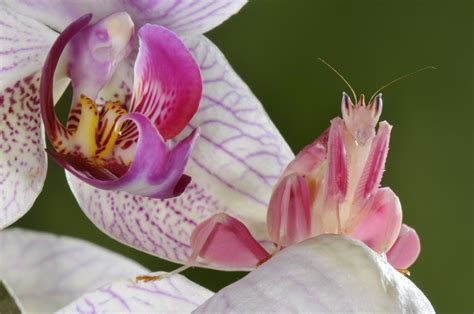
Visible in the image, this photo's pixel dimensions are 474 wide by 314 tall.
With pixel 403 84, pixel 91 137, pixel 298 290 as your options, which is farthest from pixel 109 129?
pixel 403 84

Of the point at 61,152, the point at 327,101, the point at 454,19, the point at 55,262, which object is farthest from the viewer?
the point at 454,19

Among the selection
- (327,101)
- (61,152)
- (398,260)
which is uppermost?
(61,152)

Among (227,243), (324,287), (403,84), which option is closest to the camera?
(324,287)

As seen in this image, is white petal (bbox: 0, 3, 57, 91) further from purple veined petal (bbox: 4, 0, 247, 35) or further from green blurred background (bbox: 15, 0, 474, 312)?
green blurred background (bbox: 15, 0, 474, 312)

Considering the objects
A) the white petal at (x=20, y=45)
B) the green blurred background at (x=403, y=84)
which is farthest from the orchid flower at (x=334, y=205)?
the green blurred background at (x=403, y=84)

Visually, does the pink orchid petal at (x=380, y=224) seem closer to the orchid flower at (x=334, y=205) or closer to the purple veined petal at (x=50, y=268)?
the orchid flower at (x=334, y=205)

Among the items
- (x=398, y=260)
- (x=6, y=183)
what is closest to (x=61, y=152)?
(x=6, y=183)

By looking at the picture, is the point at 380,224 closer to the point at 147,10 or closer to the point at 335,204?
the point at 335,204

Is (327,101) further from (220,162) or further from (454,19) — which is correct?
(220,162)
